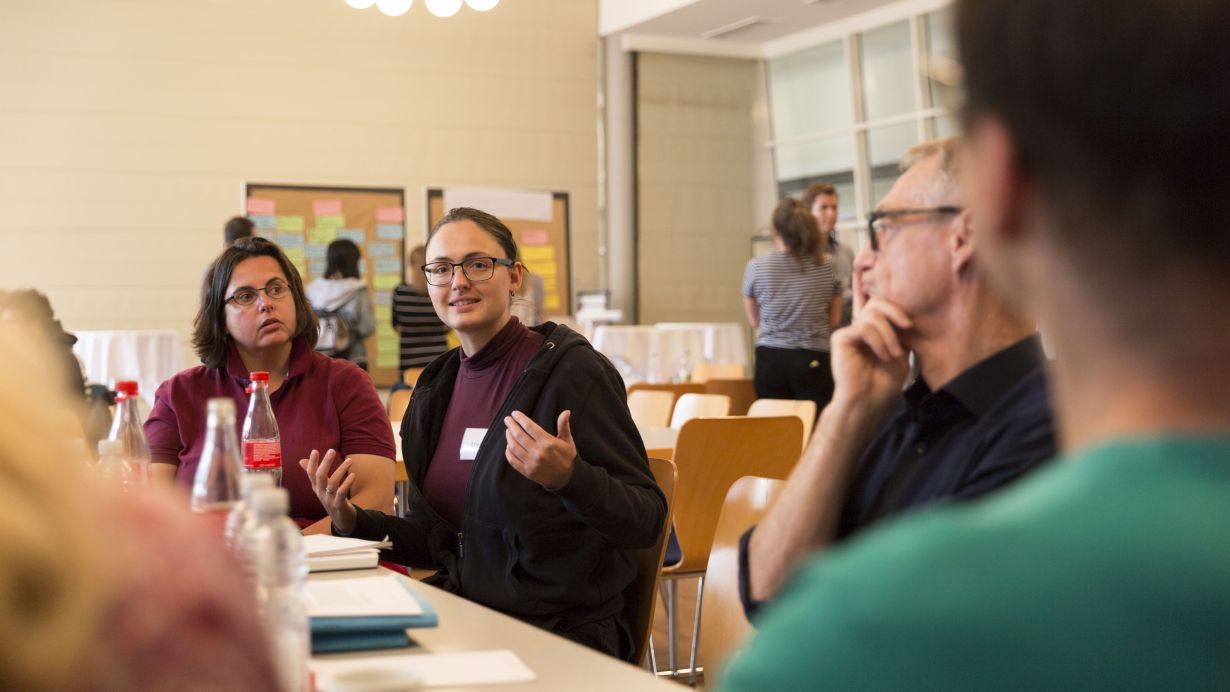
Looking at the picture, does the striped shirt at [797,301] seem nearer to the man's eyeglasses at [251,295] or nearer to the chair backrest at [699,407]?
the chair backrest at [699,407]

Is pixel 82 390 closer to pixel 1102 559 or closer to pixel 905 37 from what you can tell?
pixel 1102 559

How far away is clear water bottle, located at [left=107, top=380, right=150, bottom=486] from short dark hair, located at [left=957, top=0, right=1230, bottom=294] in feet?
6.86

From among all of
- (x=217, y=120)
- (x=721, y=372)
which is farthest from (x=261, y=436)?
(x=217, y=120)

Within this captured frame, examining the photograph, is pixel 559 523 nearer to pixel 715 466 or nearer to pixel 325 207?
pixel 715 466

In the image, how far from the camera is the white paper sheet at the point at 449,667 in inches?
56.1

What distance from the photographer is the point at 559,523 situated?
2564 mm

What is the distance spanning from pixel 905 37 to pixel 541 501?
9.26 meters

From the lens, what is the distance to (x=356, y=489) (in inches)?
119

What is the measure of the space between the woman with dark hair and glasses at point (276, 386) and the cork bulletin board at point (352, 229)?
7.41m

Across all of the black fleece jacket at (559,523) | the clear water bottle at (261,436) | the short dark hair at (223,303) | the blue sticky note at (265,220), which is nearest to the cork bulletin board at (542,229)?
the blue sticky note at (265,220)

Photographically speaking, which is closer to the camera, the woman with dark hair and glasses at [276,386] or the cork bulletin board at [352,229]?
the woman with dark hair and glasses at [276,386]

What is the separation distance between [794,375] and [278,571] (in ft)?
19.5

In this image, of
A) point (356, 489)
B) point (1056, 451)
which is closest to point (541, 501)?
point (356, 489)

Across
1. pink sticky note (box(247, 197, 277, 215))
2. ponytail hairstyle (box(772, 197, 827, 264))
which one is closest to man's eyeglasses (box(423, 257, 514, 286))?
ponytail hairstyle (box(772, 197, 827, 264))
